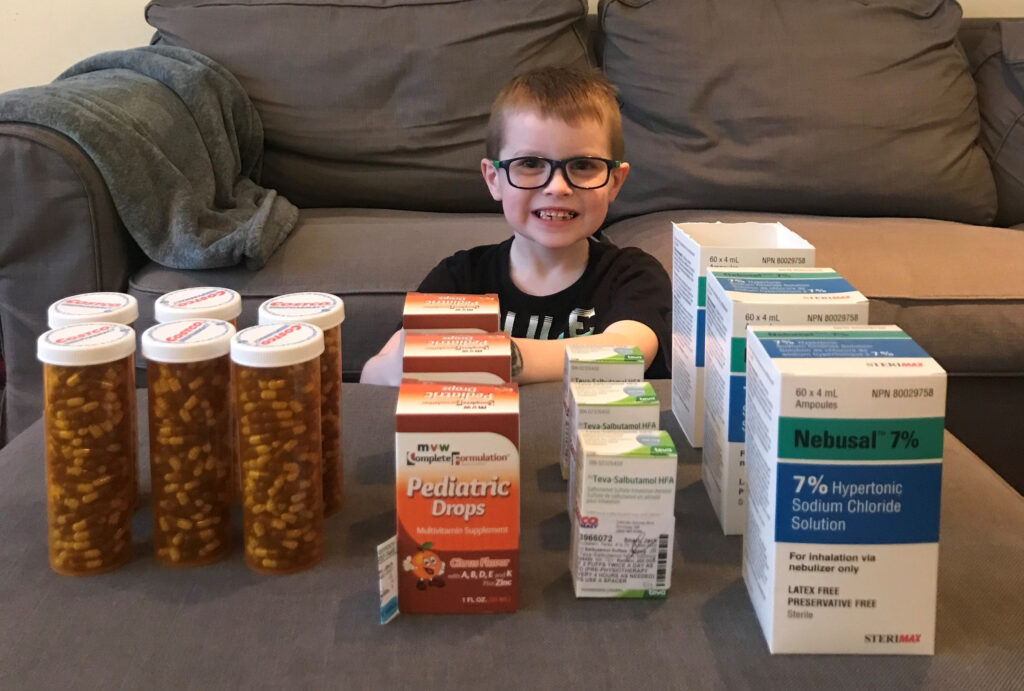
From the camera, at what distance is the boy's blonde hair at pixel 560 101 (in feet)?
4.56

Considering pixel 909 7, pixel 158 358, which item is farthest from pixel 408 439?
pixel 909 7

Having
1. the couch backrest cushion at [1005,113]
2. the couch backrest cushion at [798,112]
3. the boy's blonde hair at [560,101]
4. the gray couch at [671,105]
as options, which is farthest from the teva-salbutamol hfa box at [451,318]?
the couch backrest cushion at [1005,113]

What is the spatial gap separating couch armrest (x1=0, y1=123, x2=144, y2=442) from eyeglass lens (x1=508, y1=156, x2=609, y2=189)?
786 millimetres

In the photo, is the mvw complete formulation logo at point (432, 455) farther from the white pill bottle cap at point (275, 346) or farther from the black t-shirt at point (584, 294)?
the black t-shirt at point (584, 294)

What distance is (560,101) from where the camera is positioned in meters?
1.40

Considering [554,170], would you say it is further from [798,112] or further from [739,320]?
[798,112]

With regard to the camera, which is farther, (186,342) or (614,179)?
(614,179)

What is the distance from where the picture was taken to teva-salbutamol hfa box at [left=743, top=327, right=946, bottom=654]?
0.65 meters

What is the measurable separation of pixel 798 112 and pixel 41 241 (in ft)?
5.22

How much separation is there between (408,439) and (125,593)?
258mm

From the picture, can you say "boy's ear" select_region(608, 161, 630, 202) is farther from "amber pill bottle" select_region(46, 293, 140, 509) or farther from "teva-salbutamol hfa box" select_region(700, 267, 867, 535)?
"amber pill bottle" select_region(46, 293, 140, 509)

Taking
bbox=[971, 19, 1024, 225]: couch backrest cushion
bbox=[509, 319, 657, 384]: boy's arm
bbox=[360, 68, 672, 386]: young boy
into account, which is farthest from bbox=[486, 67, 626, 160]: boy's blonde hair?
bbox=[971, 19, 1024, 225]: couch backrest cushion

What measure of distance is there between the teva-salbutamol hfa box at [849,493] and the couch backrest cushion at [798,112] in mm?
1595

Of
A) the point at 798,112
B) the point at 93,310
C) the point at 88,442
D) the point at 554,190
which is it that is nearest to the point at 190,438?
the point at 88,442
